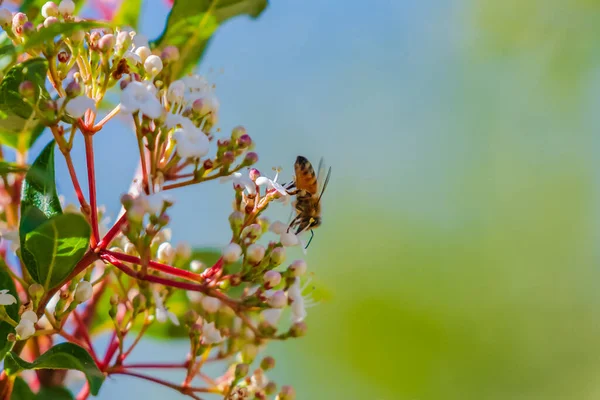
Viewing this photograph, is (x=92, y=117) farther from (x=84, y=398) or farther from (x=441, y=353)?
(x=441, y=353)

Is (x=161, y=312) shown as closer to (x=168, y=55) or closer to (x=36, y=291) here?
(x=36, y=291)

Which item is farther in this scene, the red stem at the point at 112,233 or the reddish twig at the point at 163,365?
the reddish twig at the point at 163,365

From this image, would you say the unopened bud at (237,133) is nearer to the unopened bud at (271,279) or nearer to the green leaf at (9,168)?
the unopened bud at (271,279)

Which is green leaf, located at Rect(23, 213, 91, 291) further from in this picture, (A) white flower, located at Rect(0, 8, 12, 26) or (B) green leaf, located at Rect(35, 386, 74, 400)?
(A) white flower, located at Rect(0, 8, 12, 26)

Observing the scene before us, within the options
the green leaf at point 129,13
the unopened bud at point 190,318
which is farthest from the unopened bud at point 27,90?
the green leaf at point 129,13

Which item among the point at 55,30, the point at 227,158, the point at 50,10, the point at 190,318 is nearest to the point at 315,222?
the point at 190,318

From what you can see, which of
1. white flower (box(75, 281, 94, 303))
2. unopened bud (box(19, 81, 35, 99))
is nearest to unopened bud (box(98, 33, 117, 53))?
unopened bud (box(19, 81, 35, 99))
